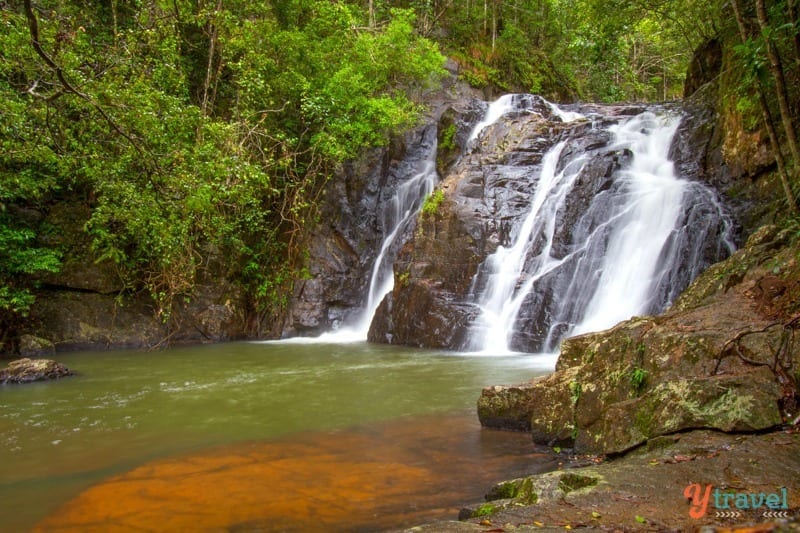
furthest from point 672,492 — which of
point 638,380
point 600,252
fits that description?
point 600,252

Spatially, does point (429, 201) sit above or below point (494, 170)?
below

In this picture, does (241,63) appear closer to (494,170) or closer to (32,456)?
(494,170)

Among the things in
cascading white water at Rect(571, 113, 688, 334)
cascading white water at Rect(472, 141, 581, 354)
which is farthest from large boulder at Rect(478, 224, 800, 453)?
cascading white water at Rect(472, 141, 581, 354)

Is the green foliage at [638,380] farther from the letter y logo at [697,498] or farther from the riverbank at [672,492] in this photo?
the letter y logo at [697,498]

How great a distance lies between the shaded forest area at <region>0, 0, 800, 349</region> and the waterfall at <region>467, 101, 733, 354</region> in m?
1.84

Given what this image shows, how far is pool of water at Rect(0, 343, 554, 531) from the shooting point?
4.07 meters

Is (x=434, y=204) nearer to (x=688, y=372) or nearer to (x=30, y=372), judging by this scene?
(x=30, y=372)

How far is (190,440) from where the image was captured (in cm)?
593

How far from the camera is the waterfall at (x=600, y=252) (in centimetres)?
980

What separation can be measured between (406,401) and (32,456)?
4158mm

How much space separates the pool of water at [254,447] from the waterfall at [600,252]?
1.25m

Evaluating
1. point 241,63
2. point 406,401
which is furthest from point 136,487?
point 241,63

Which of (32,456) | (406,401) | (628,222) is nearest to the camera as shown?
(32,456)

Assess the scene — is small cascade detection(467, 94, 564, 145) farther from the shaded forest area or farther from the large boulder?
the large boulder
